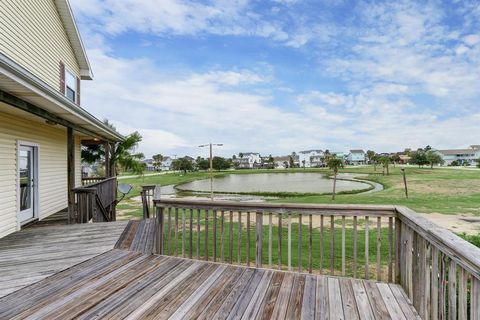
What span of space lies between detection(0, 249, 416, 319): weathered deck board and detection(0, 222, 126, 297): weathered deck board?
283mm

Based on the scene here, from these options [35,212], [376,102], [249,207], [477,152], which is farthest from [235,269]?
[477,152]

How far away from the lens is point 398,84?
21.5m

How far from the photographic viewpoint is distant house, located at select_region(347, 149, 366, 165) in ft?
369

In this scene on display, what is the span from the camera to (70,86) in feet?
31.2

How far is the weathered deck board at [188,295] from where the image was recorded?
2262mm

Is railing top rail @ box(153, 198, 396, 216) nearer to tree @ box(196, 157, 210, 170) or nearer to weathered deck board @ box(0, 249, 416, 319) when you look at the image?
weathered deck board @ box(0, 249, 416, 319)

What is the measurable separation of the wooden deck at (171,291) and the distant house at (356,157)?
118330mm

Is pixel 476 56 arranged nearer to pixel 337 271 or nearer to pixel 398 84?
pixel 398 84

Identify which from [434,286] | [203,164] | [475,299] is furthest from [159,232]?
[203,164]

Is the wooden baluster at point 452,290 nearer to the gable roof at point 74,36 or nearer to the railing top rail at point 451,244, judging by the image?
the railing top rail at point 451,244

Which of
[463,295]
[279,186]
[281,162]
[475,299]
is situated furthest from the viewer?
[281,162]

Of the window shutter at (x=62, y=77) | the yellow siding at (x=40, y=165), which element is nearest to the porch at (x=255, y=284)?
the yellow siding at (x=40, y=165)

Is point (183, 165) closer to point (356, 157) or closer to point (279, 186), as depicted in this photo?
point (279, 186)

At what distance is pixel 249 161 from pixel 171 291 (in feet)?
338
